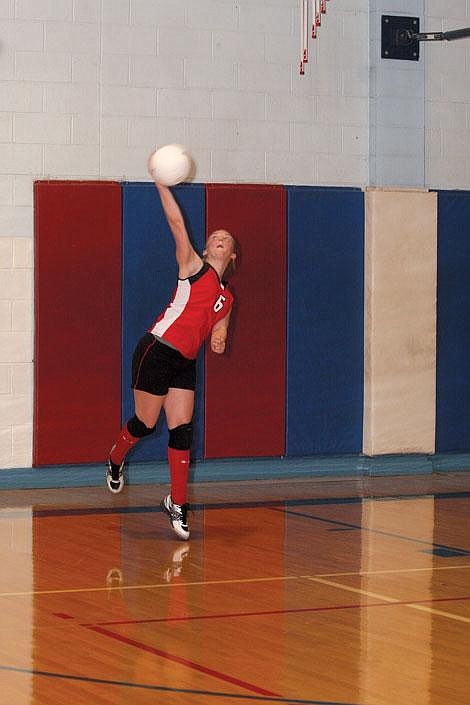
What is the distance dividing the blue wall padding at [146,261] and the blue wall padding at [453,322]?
217cm

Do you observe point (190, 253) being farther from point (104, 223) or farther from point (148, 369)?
point (104, 223)

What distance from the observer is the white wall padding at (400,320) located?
10.9 meters

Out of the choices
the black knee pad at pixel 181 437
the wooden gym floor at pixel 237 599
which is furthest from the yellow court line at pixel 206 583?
the black knee pad at pixel 181 437

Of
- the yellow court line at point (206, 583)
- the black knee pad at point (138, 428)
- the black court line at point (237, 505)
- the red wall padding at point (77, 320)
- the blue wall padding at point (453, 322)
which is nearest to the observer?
the yellow court line at point (206, 583)

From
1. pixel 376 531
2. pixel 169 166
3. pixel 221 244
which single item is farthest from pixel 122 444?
pixel 169 166

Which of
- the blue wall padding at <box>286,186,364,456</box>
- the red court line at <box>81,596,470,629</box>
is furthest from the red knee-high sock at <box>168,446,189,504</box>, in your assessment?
the blue wall padding at <box>286,186,364,456</box>

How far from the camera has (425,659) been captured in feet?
16.7

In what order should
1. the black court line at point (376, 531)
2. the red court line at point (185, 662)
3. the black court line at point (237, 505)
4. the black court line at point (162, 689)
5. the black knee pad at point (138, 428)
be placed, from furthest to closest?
the black court line at point (237, 505)
the black knee pad at point (138, 428)
the black court line at point (376, 531)
the red court line at point (185, 662)
the black court line at point (162, 689)

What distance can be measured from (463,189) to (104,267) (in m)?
3.24

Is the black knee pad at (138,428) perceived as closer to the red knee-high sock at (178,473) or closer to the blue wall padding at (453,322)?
the red knee-high sock at (178,473)

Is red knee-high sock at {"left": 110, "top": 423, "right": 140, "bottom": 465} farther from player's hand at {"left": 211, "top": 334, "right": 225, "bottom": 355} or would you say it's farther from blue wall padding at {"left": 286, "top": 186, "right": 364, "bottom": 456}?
blue wall padding at {"left": 286, "top": 186, "right": 364, "bottom": 456}

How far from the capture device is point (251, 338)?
10.6 meters

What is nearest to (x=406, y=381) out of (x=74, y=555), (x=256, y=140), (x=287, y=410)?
(x=287, y=410)

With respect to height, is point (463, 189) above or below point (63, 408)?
above
